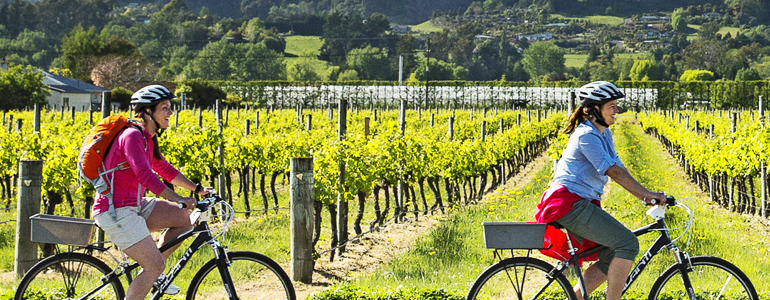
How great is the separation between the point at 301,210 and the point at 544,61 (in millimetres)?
166768

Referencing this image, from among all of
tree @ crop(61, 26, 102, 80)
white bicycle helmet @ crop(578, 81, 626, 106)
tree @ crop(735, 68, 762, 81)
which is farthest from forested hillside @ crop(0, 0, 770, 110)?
white bicycle helmet @ crop(578, 81, 626, 106)

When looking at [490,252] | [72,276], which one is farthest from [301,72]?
[72,276]

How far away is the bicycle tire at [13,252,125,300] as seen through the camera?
457 centimetres

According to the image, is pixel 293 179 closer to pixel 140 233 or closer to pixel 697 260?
pixel 140 233

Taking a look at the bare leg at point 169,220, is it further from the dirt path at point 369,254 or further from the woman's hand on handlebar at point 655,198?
the woman's hand on handlebar at point 655,198

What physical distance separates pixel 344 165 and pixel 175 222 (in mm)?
4720

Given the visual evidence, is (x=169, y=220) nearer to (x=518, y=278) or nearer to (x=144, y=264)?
(x=144, y=264)

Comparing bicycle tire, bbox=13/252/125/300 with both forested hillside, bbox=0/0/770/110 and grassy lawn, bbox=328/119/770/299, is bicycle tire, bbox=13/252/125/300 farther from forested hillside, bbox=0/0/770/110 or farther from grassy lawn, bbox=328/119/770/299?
forested hillside, bbox=0/0/770/110

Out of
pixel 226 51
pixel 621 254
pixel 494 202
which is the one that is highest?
pixel 226 51

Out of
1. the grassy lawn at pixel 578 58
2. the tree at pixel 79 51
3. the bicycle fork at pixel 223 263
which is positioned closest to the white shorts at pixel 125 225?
the bicycle fork at pixel 223 263

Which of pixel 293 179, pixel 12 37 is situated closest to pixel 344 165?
pixel 293 179

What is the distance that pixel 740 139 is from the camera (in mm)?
12625

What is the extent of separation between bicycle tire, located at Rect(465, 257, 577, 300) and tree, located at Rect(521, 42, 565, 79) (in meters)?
166

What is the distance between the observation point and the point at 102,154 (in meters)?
4.27
